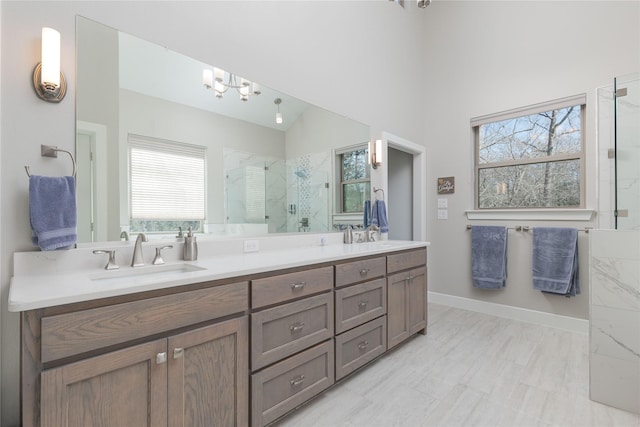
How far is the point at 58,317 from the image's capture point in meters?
0.91

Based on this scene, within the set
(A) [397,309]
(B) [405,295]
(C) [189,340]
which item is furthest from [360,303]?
(C) [189,340]

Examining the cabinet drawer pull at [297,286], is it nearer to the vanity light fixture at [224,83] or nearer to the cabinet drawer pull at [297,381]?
the cabinet drawer pull at [297,381]

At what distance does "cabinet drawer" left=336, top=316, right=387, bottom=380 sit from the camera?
6.06ft

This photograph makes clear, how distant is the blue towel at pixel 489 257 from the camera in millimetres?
3277

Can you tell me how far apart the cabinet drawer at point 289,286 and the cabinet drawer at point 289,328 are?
1.7 inches

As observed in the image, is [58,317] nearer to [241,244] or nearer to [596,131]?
[241,244]

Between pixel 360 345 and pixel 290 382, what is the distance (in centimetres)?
62

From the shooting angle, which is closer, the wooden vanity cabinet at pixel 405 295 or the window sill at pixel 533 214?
the wooden vanity cabinet at pixel 405 295

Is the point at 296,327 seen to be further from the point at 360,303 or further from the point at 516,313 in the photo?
the point at 516,313

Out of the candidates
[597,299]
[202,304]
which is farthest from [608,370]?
[202,304]

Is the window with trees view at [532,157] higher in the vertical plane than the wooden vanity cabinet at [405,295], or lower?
higher

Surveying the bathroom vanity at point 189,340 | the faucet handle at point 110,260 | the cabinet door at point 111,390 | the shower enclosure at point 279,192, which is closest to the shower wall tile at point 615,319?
the bathroom vanity at point 189,340

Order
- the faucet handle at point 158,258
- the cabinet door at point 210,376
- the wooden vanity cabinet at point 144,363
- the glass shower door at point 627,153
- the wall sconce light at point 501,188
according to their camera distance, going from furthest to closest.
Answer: the wall sconce light at point 501,188
the glass shower door at point 627,153
the faucet handle at point 158,258
the cabinet door at point 210,376
the wooden vanity cabinet at point 144,363

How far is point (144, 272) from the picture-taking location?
148cm
